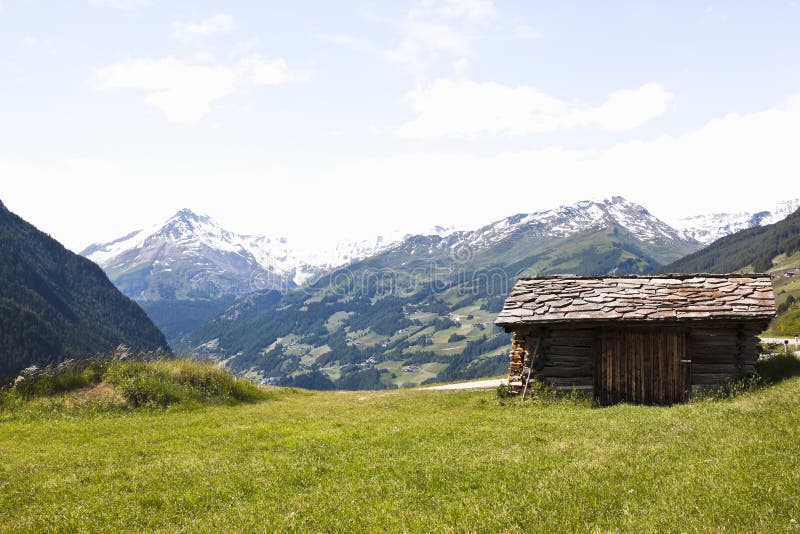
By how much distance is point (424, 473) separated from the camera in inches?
513

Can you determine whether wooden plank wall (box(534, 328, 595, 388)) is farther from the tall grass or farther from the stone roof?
the tall grass

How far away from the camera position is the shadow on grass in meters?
Answer: 24.9

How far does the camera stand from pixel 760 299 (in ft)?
85.0

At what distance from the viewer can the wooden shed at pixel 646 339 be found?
25.3 m

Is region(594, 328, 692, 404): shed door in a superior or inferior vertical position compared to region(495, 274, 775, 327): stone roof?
inferior

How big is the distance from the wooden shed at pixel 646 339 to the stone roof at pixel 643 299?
1.8 inches

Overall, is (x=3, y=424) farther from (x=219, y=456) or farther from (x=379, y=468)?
(x=379, y=468)

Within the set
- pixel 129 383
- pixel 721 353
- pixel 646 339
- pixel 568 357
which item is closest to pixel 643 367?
pixel 646 339

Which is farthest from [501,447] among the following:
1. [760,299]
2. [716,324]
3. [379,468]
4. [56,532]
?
[760,299]

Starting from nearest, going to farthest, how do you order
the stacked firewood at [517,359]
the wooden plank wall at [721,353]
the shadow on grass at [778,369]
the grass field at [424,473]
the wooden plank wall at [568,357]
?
the grass field at [424,473] → the shadow on grass at [778,369] → the wooden plank wall at [721,353] → the wooden plank wall at [568,357] → the stacked firewood at [517,359]

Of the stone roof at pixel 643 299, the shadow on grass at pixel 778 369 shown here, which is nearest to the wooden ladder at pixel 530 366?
the stone roof at pixel 643 299

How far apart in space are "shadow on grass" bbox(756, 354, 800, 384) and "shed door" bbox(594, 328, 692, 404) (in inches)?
150

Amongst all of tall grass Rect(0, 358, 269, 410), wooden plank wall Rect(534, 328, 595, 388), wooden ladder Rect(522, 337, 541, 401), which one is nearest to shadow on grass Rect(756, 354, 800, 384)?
wooden plank wall Rect(534, 328, 595, 388)

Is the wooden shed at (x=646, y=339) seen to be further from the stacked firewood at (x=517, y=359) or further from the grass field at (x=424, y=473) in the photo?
the grass field at (x=424, y=473)
